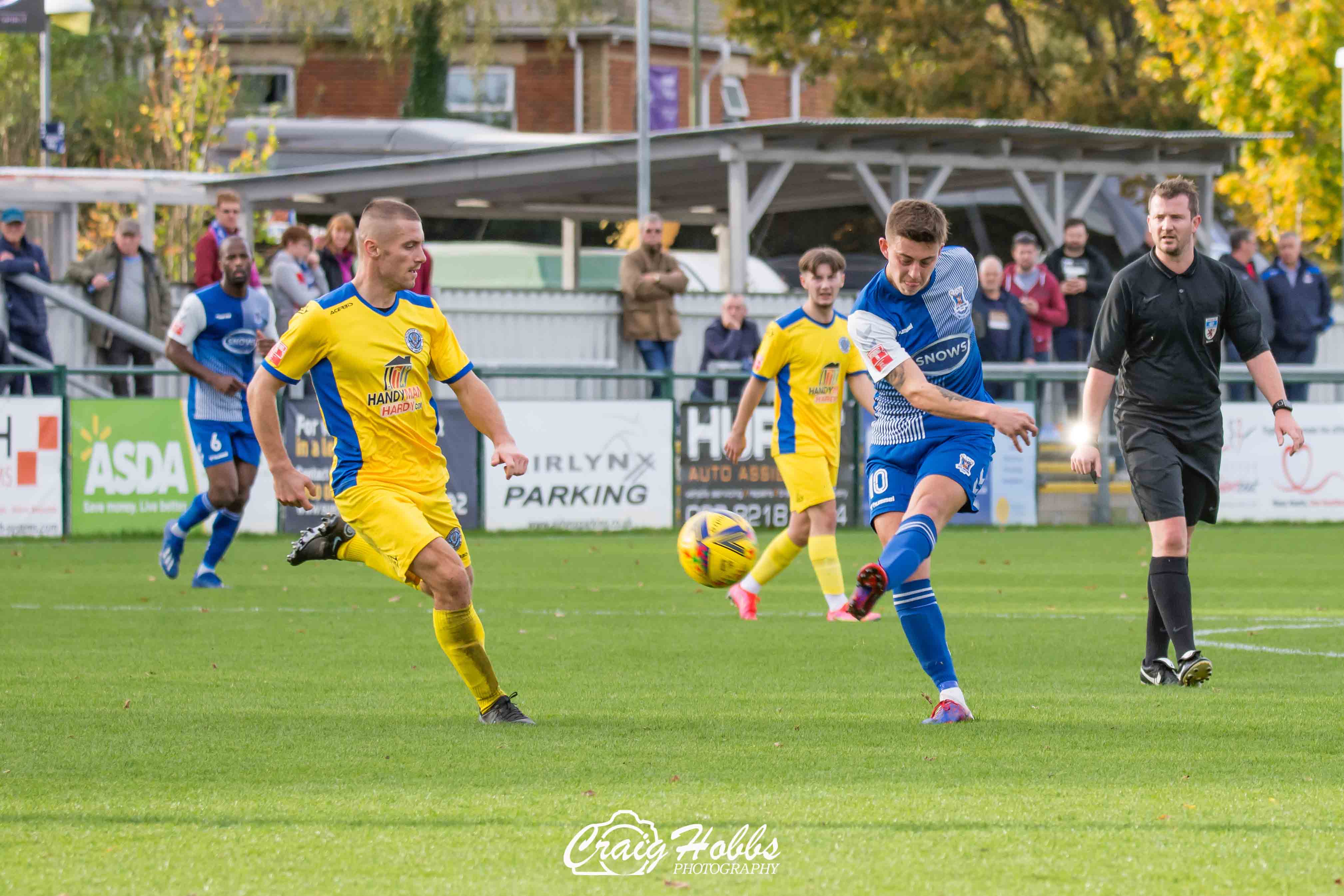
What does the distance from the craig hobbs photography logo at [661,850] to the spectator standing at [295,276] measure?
1245 cm

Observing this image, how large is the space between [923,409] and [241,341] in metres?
6.93

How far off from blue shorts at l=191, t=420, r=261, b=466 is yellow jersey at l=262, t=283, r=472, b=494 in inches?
221

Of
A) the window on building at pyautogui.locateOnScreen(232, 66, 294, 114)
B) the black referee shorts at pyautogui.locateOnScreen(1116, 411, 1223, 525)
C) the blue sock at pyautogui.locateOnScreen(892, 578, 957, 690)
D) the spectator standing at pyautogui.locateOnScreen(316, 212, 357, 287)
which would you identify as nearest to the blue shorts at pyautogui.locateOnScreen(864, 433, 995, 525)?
the blue sock at pyautogui.locateOnScreen(892, 578, 957, 690)

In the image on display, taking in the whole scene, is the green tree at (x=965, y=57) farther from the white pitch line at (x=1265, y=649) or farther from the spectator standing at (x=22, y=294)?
the white pitch line at (x=1265, y=649)

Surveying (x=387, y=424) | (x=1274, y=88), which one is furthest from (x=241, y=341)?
(x=1274, y=88)

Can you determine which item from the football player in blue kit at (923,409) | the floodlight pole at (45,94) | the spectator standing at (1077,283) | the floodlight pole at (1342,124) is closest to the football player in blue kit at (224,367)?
the football player in blue kit at (923,409)

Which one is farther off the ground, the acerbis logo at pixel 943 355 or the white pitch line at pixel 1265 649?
the acerbis logo at pixel 943 355

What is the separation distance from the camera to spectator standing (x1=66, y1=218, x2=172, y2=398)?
1919 centimetres

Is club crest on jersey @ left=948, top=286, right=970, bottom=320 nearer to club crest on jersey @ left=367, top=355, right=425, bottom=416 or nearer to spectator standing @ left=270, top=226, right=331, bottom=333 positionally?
club crest on jersey @ left=367, top=355, right=425, bottom=416

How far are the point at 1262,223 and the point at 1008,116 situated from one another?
19.8ft

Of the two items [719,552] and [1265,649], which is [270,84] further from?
[1265,649]

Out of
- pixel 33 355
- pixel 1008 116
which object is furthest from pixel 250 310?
pixel 1008 116

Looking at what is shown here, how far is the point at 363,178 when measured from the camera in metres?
24.7

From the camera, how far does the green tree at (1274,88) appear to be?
27891 millimetres
